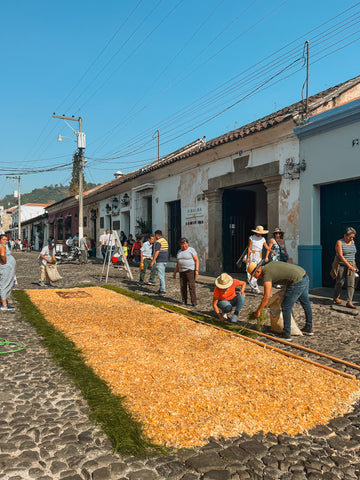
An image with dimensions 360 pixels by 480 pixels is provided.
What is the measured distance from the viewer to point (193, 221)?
48.8ft

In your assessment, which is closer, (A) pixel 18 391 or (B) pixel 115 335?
(A) pixel 18 391

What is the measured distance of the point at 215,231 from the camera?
44.9ft

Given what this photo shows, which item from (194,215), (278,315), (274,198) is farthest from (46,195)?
(278,315)

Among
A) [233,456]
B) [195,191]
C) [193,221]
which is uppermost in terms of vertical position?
[195,191]

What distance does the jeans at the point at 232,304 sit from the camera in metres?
6.55

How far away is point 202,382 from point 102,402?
1.01 meters

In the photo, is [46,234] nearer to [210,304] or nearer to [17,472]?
[210,304]

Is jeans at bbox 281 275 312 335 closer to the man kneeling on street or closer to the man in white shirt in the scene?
the man kneeling on street

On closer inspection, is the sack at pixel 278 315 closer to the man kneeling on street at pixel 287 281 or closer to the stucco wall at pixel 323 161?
the man kneeling on street at pixel 287 281

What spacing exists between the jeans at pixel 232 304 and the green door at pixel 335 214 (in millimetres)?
4196

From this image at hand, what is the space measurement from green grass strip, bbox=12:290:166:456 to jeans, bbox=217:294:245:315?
264cm

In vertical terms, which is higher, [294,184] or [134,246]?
[294,184]

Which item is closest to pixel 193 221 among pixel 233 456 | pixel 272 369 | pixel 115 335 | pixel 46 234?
pixel 115 335

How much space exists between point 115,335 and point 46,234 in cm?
3719
